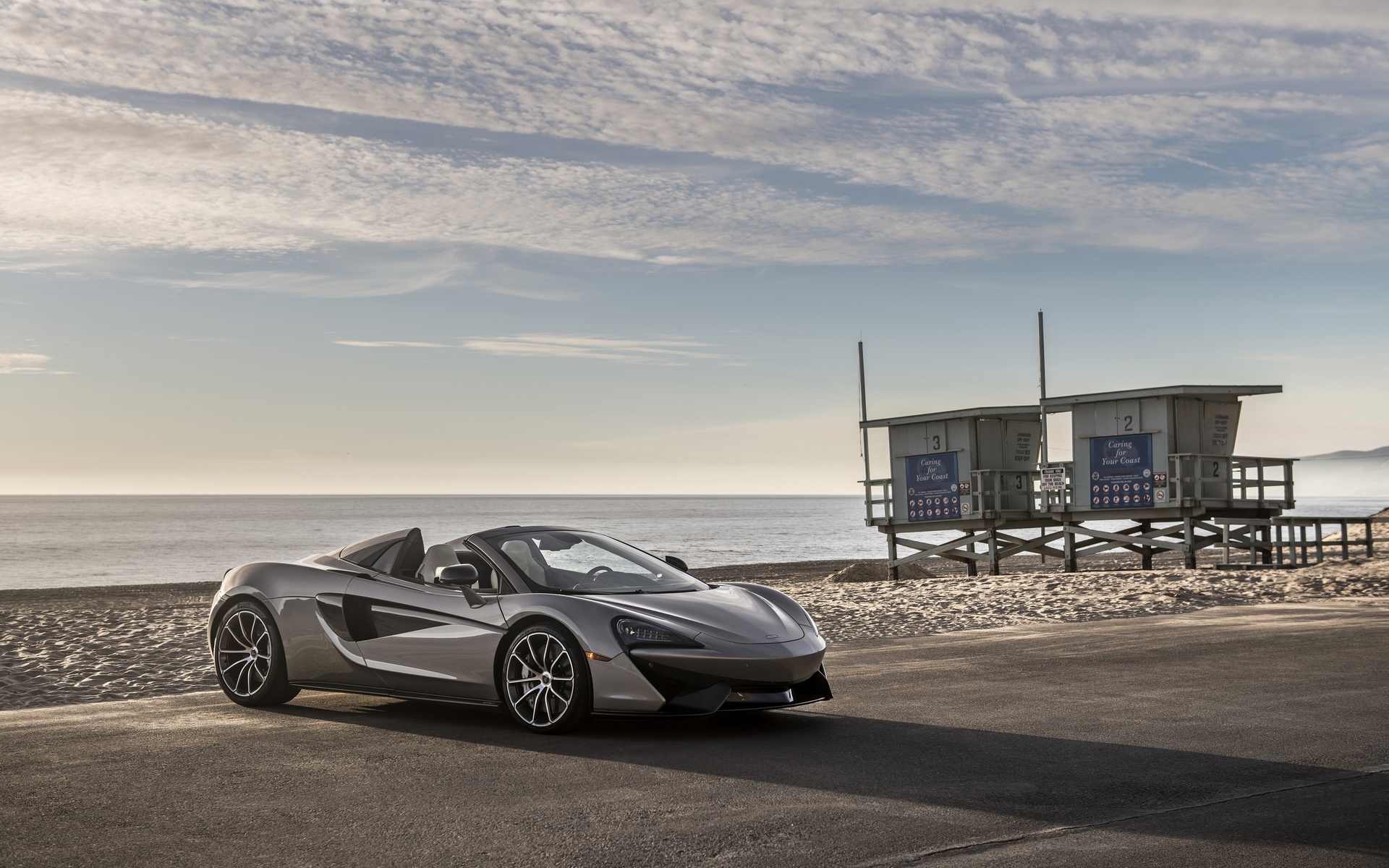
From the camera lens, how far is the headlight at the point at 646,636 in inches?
313

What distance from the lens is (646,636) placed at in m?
7.98

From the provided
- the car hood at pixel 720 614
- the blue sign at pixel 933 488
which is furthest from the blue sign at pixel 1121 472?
the car hood at pixel 720 614

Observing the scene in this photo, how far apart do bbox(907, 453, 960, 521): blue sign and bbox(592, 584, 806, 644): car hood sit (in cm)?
2269

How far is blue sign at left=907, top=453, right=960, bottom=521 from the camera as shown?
30.9 meters

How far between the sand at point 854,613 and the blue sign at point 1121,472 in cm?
241

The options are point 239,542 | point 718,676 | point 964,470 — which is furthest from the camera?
point 239,542

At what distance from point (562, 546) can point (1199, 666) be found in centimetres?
579

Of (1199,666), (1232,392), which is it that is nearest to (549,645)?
(1199,666)

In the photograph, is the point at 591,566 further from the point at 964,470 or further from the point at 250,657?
the point at 964,470

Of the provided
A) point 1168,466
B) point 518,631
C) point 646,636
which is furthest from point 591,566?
point 1168,466

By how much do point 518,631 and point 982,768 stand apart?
305cm

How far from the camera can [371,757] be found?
292 inches

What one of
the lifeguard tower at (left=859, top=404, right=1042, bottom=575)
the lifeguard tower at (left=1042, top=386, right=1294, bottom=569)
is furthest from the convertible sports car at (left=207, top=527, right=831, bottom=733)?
the lifeguard tower at (left=859, top=404, right=1042, bottom=575)

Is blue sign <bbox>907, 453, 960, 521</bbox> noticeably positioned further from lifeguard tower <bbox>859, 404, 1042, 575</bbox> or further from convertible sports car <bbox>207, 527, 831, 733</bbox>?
convertible sports car <bbox>207, 527, 831, 733</bbox>
